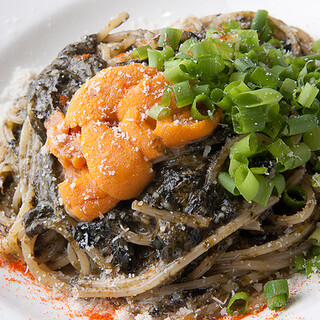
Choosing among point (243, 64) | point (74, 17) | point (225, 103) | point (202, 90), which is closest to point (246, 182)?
point (225, 103)

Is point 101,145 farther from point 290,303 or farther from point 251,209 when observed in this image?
point 290,303

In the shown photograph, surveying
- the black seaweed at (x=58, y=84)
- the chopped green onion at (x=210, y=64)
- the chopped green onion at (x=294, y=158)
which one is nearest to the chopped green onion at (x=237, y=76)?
the chopped green onion at (x=210, y=64)

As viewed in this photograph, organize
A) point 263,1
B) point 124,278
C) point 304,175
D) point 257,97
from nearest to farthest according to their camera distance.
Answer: point 257,97
point 124,278
point 304,175
point 263,1

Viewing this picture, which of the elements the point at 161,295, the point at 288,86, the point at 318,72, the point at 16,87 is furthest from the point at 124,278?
the point at 16,87

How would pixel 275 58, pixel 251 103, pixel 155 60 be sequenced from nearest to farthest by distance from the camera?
pixel 251 103 < pixel 155 60 < pixel 275 58

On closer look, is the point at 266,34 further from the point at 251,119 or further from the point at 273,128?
the point at 251,119
